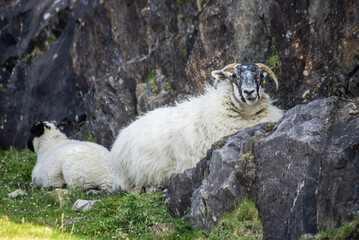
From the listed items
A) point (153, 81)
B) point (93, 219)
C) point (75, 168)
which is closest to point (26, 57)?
point (153, 81)

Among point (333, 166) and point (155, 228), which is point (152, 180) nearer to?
point (155, 228)

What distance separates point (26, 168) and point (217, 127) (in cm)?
727

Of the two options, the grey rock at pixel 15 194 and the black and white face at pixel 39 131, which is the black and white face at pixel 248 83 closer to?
the grey rock at pixel 15 194

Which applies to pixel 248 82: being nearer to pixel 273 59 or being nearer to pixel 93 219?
pixel 273 59

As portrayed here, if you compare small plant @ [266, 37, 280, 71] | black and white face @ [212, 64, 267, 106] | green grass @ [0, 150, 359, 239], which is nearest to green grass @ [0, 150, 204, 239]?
green grass @ [0, 150, 359, 239]

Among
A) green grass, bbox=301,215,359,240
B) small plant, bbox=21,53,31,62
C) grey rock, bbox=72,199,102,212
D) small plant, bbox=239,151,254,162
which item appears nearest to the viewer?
green grass, bbox=301,215,359,240

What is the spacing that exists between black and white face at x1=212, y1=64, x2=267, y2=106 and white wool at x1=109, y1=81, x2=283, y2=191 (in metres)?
0.20

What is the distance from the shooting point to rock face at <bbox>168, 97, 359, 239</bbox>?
523 centimetres

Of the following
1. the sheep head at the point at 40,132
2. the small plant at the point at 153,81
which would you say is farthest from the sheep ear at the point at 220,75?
the sheep head at the point at 40,132

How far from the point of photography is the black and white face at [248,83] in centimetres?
Result: 859

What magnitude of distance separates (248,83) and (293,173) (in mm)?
3126

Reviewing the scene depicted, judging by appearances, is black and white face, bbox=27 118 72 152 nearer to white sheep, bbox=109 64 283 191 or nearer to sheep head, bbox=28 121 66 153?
sheep head, bbox=28 121 66 153

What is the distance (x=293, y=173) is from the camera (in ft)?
18.8

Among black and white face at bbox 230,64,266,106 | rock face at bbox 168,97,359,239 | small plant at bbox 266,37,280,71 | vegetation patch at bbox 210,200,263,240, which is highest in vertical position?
small plant at bbox 266,37,280,71
